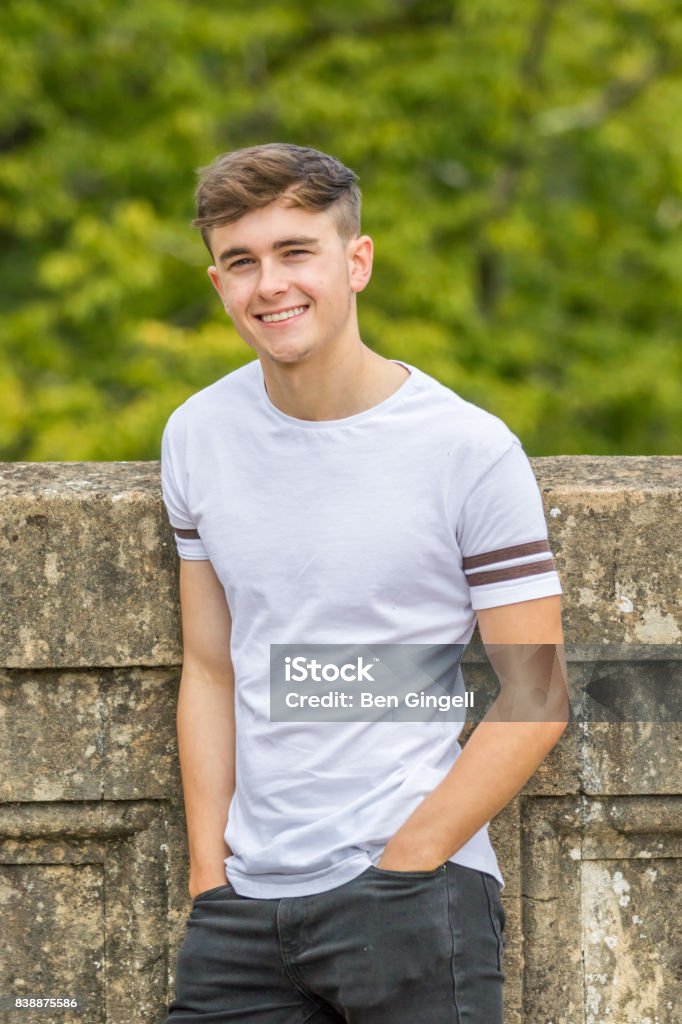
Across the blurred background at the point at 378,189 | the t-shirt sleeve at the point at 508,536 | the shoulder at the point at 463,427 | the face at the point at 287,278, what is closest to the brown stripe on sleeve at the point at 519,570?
the t-shirt sleeve at the point at 508,536

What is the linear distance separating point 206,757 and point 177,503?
439 mm

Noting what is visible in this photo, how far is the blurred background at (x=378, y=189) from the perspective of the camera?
A: 8492mm

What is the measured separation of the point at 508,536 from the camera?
6.45 feet

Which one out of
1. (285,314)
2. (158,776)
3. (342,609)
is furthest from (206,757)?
(285,314)

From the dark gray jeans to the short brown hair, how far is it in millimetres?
1046

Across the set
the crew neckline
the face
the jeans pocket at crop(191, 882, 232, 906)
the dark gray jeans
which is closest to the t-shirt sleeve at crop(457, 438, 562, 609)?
the crew neckline

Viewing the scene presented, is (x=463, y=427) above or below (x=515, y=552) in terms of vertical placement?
above

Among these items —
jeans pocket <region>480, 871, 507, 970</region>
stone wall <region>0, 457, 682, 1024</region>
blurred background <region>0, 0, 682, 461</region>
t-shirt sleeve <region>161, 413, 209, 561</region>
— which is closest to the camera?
jeans pocket <region>480, 871, 507, 970</region>

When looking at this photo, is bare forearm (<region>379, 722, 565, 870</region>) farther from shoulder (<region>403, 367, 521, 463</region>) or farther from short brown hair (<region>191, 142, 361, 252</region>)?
short brown hair (<region>191, 142, 361, 252</region>)

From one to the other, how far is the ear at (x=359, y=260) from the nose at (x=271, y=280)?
0.13 m

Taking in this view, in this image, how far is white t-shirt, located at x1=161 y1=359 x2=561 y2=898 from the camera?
199 cm

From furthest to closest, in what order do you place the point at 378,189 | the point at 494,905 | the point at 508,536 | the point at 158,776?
the point at 378,189 → the point at 158,776 → the point at 494,905 → the point at 508,536

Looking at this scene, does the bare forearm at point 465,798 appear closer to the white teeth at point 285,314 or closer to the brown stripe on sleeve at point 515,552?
the brown stripe on sleeve at point 515,552

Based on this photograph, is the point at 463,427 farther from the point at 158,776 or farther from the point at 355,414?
the point at 158,776
